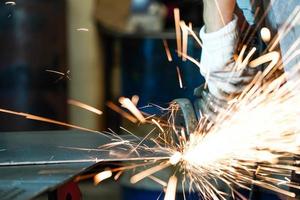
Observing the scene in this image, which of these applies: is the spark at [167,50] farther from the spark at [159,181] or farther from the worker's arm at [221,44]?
the worker's arm at [221,44]

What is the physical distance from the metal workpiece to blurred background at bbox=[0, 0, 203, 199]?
3.59 feet

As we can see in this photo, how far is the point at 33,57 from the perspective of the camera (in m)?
2.72

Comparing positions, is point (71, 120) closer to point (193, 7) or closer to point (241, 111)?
point (193, 7)

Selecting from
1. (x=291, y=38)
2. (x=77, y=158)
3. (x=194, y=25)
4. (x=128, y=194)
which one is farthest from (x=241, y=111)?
(x=194, y=25)

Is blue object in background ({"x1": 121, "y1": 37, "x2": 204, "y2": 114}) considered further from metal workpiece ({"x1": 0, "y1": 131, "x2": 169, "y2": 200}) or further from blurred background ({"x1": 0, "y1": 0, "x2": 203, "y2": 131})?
metal workpiece ({"x1": 0, "y1": 131, "x2": 169, "y2": 200})

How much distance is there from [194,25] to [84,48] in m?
0.57

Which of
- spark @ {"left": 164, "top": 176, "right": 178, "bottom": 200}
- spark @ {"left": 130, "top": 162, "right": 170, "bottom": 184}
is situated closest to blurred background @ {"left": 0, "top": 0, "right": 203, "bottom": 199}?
spark @ {"left": 130, "top": 162, "right": 170, "bottom": 184}

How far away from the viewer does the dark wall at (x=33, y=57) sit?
2660 millimetres

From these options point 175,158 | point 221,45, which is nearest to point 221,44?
point 221,45

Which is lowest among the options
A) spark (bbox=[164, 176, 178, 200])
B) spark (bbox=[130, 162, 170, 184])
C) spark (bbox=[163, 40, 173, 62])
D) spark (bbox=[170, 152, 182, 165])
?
spark (bbox=[164, 176, 178, 200])

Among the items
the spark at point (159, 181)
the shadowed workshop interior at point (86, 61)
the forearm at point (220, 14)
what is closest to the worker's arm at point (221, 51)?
the forearm at point (220, 14)

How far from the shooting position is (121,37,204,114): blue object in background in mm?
2238

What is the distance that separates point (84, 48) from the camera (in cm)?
278

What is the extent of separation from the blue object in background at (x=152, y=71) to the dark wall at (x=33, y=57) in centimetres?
30
